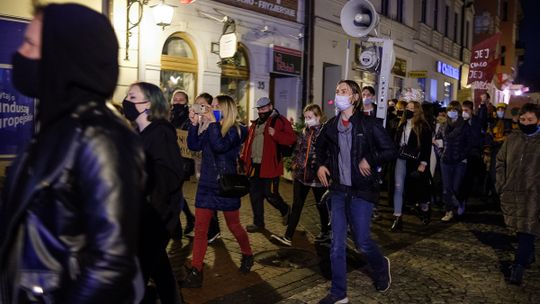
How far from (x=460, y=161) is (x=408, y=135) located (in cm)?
152

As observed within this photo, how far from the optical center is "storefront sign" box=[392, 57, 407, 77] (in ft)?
70.1

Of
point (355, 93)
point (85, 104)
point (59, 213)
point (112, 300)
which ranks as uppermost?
point (355, 93)

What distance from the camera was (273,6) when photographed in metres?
14.3

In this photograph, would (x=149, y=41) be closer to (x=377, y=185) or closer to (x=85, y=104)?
(x=377, y=185)

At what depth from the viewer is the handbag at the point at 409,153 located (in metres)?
7.35

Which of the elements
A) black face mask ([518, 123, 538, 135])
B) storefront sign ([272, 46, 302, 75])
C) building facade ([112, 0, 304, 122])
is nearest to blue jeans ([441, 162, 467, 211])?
black face mask ([518, 123, 538, 135])

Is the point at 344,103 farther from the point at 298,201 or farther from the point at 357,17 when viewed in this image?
the point at 357,17

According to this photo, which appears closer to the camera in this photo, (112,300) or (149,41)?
(112,300)

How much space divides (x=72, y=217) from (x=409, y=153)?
632 cm

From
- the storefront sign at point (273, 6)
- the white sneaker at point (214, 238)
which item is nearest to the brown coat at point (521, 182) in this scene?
the white sneaker at point (214, 238)

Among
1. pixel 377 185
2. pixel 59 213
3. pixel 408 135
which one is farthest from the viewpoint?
pixel 408 135

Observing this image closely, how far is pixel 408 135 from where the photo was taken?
750cm

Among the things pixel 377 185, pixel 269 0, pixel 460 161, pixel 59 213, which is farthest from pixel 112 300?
pixel 269 0

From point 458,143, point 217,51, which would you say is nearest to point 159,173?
point 458,143
